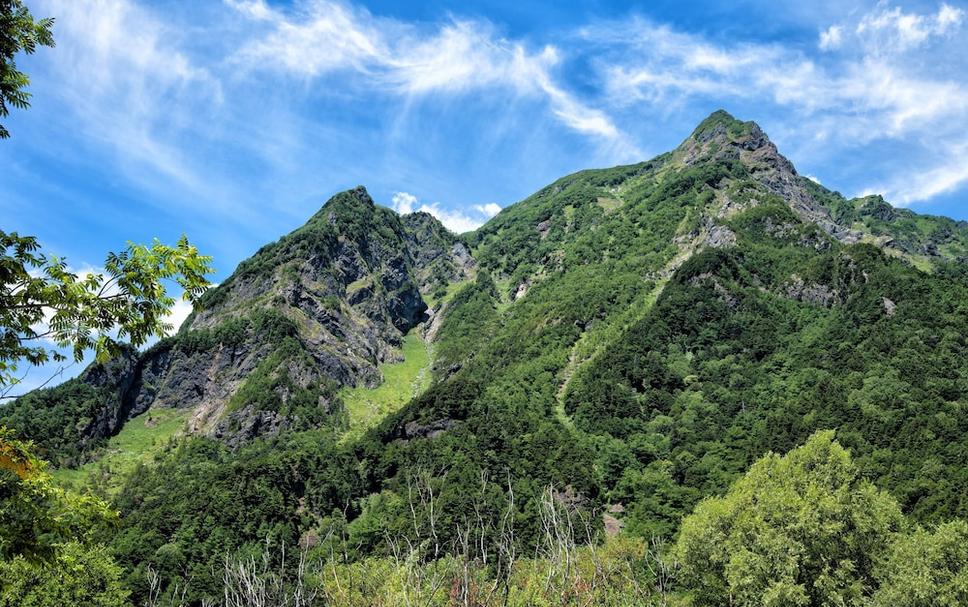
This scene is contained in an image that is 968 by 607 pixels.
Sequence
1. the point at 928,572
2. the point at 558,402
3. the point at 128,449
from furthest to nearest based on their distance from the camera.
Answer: the point at 128,449 < the point at 558,402 < the point at 928,572

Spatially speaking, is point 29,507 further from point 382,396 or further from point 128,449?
point 382,396

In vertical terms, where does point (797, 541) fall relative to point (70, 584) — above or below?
below

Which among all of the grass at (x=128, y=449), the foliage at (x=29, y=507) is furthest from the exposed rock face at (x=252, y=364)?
the foliage at (x=29, y=507)

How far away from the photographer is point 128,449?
139m

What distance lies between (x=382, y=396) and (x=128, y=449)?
6599cm

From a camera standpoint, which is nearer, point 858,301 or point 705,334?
point 858,301

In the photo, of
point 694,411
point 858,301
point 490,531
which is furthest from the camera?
point 858,301

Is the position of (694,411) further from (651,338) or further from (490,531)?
(490,531)

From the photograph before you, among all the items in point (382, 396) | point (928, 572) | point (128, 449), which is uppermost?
point (128, 449)

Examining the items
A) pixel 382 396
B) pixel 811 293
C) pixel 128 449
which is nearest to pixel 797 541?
pixel 811 293

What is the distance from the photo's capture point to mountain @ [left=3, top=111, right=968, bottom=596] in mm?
85938

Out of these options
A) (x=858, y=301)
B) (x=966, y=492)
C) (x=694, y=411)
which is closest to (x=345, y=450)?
(x=694, y=411)

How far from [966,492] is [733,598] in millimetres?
39484

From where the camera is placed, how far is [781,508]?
151 ft
